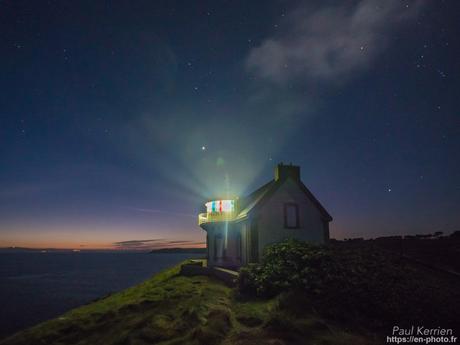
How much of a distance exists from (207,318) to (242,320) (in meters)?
1.43

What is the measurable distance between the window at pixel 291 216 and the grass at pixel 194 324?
318 inches

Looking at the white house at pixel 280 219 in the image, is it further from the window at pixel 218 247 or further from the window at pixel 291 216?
the window at pixel 218 247

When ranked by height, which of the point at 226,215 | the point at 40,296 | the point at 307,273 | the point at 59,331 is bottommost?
the point at 40,296

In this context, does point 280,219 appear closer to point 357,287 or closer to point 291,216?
point 291,216

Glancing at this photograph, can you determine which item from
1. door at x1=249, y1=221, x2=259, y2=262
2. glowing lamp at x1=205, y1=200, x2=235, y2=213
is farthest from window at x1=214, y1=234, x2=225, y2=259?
door at x1=249, y1=221, x2=259, y2=262

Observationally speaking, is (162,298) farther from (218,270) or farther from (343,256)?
(343,256)

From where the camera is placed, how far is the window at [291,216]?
76.0 feet

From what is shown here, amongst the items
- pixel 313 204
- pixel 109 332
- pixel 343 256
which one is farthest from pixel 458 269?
pixel 109 332

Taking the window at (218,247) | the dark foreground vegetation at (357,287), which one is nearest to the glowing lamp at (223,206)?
the window at (218,247)

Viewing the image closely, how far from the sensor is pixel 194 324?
38.8 ft

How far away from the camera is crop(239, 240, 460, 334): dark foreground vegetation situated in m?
11.1

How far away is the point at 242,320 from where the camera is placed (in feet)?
38.4

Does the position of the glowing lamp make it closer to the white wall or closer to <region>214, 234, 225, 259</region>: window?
<region>214, 234, 225, 259</region>: window

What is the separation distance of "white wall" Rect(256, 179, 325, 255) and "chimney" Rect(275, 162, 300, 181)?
1.40 feet
